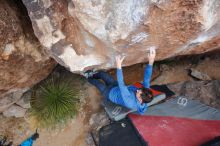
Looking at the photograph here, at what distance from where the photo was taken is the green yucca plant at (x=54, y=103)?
6.81m

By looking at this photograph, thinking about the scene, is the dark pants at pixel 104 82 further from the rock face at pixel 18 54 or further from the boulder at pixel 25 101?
the boulder at pixel 25 101

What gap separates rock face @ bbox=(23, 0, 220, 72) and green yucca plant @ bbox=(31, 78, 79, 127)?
58.6 inches

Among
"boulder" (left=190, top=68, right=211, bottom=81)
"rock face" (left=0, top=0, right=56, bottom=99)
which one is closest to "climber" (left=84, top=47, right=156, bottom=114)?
"rock face" (left=0, top=0, right=56, bottom=99)

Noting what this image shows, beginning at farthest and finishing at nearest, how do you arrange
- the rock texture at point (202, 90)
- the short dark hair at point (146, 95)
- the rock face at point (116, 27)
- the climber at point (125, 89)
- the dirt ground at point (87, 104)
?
the rock texture at point (202, 90), the dirt ground at point (87, 104), the short dark hair at point (146, 95), the climber at point (125, 89), the rock face at point (116, 27)

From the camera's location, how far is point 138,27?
4.53 meters

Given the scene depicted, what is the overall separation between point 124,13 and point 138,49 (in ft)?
3.07

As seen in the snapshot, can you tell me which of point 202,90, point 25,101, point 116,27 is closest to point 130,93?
point 116,27

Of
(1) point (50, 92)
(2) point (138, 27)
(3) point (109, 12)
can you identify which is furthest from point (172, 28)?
(1) point (50, 92)

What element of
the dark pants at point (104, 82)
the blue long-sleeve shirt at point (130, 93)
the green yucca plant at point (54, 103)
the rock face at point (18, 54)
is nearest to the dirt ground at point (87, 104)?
the green yucca plant at point (54, 103)

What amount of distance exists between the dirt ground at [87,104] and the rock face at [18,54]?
3.05 ft

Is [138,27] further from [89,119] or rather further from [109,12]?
[89,119]

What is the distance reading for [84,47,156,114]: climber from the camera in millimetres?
5199

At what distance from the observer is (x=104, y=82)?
6.66 metres

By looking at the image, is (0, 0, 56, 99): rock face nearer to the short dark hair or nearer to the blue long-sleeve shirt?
the blue long-sleeve shirt
